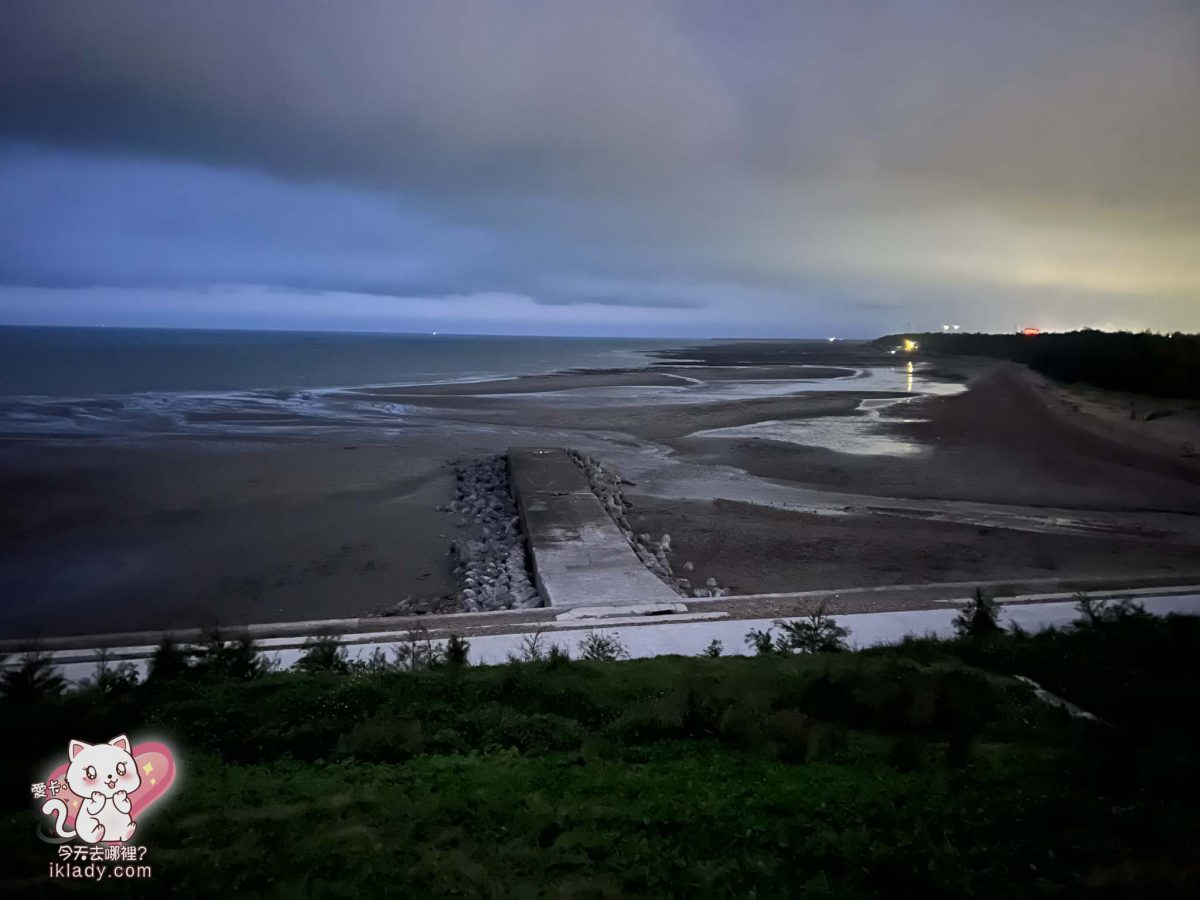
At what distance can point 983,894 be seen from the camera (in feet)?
9.99

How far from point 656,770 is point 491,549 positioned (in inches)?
346

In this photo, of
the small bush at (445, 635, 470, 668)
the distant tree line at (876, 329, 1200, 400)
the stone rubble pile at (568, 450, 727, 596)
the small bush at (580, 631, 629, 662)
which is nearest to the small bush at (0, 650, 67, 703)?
the small bush at (445, 635, 470, 668)

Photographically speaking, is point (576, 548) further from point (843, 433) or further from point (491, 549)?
point (843, 433)

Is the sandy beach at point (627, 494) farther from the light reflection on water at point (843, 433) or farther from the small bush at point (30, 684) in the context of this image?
the small bush at point (30, 684)

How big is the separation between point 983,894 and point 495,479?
16144mm

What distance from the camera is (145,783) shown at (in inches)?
139

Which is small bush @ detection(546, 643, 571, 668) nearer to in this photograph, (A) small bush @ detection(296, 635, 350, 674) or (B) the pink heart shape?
(A) small bush @ detection(296, 635, 350, 674)

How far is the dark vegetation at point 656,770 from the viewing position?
328cm

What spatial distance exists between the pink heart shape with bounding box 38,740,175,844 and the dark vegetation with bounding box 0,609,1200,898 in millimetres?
133

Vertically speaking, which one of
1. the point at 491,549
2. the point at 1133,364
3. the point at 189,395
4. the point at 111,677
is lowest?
the point at 491,549

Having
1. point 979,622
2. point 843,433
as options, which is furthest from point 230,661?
point 843,433

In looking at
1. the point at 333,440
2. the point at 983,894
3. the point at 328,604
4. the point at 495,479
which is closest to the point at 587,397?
the point at 333,440

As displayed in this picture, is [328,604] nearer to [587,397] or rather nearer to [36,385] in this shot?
[587,397]

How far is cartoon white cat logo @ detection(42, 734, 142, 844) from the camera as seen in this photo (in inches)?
130
